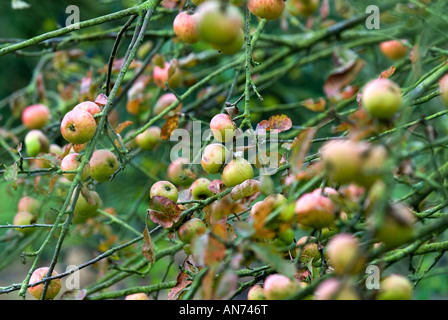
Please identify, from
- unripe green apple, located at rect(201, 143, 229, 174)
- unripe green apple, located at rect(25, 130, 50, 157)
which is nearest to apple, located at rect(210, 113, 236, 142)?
unripe green apple, located at rect(201, 143, 229, 174)

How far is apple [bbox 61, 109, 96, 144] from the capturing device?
854mm

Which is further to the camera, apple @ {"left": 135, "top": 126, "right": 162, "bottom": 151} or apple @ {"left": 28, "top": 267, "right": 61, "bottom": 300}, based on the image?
apple @ {"left": 135, "top": 126, "right": 162, "bottom": 151}

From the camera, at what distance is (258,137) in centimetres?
88

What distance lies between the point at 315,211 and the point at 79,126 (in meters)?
0.45

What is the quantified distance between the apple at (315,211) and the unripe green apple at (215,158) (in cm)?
28

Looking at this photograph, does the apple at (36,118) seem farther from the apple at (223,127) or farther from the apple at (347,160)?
the apple at (347,160)

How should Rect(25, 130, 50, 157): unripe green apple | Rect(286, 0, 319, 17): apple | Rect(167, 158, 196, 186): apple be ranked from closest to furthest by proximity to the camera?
1. Rect(167, 158, 196, 186): apple
2. Rect(25, 130, 50, 157): unripe green apple
3. Rect(286, 0, 319, 17): apple

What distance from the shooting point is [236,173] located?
32.9 inches

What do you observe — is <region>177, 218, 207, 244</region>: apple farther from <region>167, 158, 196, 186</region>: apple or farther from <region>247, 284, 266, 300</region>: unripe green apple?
<region>167, 158, 196, 186</region>: apple

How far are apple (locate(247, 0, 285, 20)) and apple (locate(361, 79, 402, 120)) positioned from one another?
425 millimetres

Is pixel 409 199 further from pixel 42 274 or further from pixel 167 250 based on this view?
pixel 42 274

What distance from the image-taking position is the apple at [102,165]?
97cm

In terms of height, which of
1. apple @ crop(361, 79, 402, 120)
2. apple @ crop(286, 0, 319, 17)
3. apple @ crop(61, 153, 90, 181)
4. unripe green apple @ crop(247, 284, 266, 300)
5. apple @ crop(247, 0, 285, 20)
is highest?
apple @ crop(286, 0, 319, 17)
